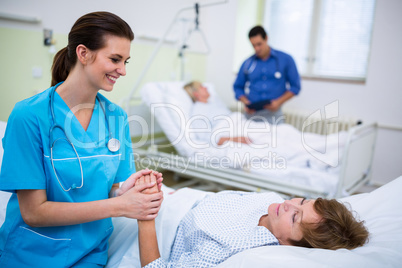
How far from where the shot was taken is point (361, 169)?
2.41 m

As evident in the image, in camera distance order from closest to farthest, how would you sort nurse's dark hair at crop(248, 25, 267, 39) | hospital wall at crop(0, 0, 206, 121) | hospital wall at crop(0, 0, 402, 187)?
hospital wall at crop(0, 0, 206, 121) < hospital wall at crop(0, 0, 402, 187) < nurse's dark hair at crop(248, 25, 267, 39)

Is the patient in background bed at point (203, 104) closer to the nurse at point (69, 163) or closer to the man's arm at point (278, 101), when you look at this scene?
the man's arm at point (278, 101)

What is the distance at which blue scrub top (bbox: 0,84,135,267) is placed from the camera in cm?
88

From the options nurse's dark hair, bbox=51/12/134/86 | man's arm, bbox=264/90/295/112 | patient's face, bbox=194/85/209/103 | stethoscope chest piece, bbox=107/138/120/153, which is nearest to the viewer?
nurse's dark hair, bbox=51/12/134/86

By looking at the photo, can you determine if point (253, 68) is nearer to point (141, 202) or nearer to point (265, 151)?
point (265, 151)

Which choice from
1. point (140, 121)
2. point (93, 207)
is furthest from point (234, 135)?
point (93, 207)

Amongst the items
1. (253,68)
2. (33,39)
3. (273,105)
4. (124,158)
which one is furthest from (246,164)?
(33,39)

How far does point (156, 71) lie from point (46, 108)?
2.20m

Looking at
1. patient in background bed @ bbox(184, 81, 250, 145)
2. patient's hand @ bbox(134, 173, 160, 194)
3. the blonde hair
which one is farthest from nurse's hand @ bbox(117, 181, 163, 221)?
the blonde hair

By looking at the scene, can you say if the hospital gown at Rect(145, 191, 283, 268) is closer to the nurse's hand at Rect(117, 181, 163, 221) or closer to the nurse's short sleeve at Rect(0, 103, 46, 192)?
the nurse's hand at Rect(117, 181, 163, 221)

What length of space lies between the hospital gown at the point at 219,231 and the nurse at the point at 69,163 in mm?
195

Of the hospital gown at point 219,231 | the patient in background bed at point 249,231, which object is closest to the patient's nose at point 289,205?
the patient in background bed at point 249,231

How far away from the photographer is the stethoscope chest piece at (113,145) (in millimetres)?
1096

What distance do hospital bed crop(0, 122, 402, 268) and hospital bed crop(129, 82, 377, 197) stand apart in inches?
28.8
